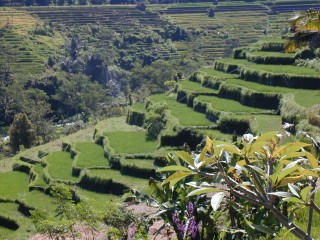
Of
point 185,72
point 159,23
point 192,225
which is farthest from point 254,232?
point 159,23

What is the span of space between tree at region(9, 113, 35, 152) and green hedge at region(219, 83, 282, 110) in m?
15.2

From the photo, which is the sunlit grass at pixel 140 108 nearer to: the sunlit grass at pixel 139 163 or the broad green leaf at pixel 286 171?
the sunlit grass at pixel 139 163

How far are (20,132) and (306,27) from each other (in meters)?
26.5

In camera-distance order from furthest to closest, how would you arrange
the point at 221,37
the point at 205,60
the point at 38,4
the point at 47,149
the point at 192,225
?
the point at 38,4, the point at 221,37, the point at 205,60, the point at 47,149, the point at 192,225

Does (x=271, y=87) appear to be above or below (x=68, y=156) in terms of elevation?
above

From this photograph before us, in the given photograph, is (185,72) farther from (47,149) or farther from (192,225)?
(192,225)

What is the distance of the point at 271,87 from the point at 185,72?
37.3m

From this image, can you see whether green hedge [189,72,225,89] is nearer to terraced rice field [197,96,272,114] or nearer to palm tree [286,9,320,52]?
terraced rice field [197,96,272,114]

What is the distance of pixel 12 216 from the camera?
20.7 metres

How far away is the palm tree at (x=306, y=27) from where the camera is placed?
1277cm

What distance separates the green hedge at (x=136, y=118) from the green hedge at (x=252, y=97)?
6.07 metres

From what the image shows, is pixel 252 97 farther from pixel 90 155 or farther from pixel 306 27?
pixel 306 27

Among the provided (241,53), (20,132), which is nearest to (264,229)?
(241,53)

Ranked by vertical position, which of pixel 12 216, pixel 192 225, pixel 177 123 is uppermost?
pixel 192 225
